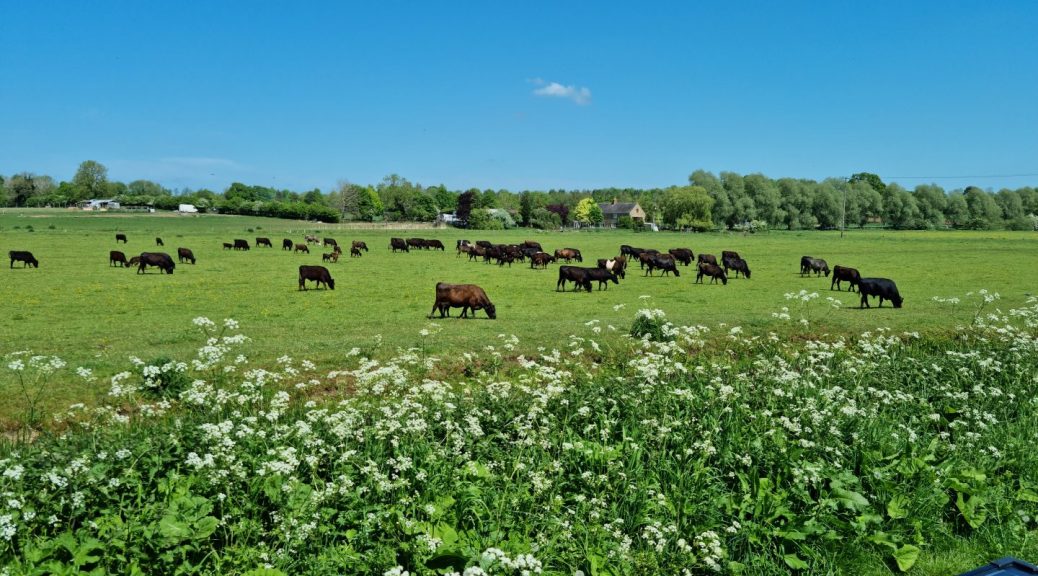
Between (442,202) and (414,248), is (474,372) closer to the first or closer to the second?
(414,248)

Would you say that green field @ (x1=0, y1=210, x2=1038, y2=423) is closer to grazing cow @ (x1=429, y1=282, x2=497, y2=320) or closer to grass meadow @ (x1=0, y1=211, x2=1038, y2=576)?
grazing cow @ (x1=429, y1=282, x2=497, y2=320)

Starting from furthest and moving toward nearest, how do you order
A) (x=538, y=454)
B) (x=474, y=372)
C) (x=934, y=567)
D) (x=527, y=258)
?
(x=527, y=258)
(x=474, y=372)
(x=538, y=454)
(x=934, y=567)

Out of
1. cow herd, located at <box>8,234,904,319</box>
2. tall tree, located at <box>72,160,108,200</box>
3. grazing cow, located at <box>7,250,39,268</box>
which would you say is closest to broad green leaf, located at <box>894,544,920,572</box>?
cow herd, located at <box>8,234,904,319</box>

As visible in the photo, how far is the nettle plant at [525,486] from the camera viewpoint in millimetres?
5758

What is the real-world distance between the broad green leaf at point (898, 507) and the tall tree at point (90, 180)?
218172 millimetres

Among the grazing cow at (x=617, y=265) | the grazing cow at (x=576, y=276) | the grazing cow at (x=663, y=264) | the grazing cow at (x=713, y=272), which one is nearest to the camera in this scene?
the grazing cow at (x=576, y=276)

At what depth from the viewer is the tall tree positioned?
599 feet

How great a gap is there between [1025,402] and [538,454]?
8.59 meters

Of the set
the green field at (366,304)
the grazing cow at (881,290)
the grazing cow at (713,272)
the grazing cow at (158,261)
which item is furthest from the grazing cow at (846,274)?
the grazing cow at (158,261)

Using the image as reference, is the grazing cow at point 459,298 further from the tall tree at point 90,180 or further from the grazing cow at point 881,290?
the tall tree at point 90,180

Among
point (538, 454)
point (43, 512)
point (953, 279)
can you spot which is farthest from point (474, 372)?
point (953, 279)

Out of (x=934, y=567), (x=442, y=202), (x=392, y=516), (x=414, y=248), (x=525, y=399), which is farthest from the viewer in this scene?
(x=442, y=202)

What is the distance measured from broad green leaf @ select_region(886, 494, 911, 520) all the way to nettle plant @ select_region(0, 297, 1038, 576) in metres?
0.03

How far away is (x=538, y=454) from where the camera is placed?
310 inches
